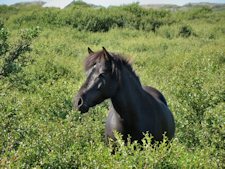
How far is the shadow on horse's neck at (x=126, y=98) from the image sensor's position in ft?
20.4

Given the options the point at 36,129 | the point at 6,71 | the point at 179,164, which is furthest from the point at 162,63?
the point at 179,164

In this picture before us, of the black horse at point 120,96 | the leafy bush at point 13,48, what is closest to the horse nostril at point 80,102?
the black horse at point 120,96

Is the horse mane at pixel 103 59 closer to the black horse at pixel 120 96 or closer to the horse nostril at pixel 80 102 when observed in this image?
the black horse at pixel 120 96

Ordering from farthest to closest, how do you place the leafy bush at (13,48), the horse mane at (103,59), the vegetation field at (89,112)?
the leafy bush at (13,48)
the horse mane at (103,59)
the vegetation field at (89,112)

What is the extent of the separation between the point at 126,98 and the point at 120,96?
9cm

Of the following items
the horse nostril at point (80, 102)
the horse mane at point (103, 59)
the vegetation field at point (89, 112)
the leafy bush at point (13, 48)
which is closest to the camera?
the vegetation field at point (89, 112)

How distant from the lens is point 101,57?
241 inches

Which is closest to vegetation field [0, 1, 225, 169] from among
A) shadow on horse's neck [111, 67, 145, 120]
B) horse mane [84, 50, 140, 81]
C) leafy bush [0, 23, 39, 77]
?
leafy bush [0, 23, 39, 77]

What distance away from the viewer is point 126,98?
20.5 feet

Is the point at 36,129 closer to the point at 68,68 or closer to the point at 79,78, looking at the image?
the point at 79,78

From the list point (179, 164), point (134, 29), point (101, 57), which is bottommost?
point (134, 29)

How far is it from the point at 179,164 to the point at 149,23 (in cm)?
2783

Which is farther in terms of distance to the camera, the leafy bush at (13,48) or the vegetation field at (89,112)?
the leafy bush at (13,48)

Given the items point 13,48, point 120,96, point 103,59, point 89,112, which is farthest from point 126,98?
point 13,48
